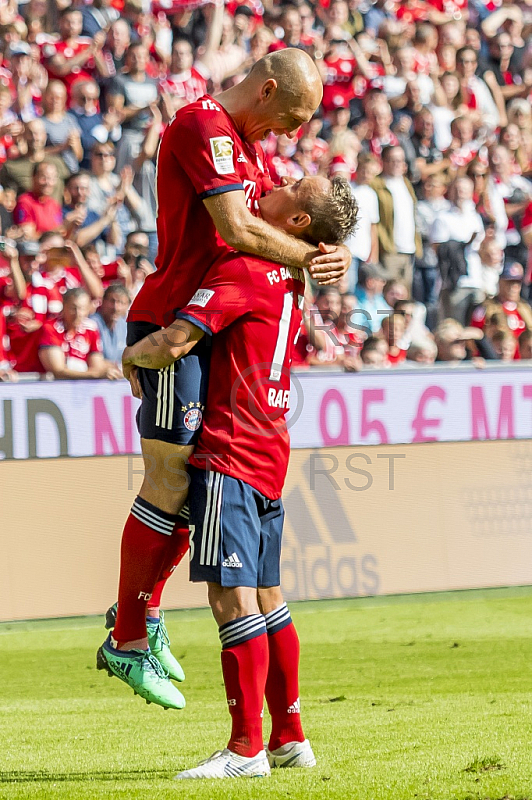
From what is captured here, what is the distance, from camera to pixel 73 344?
862 centimetres

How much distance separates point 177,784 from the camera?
134 inches

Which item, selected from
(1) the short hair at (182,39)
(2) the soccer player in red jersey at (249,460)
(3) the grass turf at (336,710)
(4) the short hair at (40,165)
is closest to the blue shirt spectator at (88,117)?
(4) the short hair at (40,165)

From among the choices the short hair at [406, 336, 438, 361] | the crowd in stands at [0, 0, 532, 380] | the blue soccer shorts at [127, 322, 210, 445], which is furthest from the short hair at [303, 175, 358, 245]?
the short hair at [406, 336, 438, 361]

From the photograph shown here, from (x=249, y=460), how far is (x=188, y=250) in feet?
2.63

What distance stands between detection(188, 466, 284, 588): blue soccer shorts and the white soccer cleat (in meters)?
0.60

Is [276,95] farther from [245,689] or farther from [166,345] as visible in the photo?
[245,689]

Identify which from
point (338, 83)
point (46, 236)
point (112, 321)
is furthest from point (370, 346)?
point (338, 83)

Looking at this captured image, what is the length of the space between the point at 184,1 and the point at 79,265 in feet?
11.5

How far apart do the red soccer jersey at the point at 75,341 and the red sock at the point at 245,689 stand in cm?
518

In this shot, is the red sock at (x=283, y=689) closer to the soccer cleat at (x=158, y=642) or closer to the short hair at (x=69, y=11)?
the soccer cleat at (x=158, y=642)

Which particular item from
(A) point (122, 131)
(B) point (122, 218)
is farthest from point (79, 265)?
(A) point (122, 131)

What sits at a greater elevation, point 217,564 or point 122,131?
point 122,131

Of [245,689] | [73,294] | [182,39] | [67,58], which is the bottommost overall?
[245,689]

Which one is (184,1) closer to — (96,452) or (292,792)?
(96,452)
